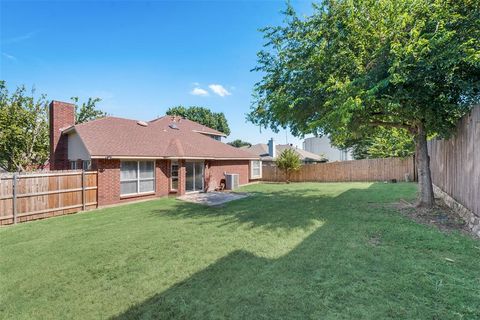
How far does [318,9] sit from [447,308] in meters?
9.13

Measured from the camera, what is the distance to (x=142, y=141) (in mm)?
13703

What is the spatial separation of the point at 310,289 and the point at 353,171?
1861 cm

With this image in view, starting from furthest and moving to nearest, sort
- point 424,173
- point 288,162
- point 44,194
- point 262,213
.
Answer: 1. point 288,162
2. point 44,194
3. point 262,213
4. point 424,173

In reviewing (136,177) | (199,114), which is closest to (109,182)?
(136,177)

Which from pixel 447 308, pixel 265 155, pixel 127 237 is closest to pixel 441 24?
pixel 447 308

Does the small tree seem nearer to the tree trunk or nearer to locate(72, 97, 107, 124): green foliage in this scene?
the tree trunk

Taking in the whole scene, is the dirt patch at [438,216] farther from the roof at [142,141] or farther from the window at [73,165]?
the window at [73,165]

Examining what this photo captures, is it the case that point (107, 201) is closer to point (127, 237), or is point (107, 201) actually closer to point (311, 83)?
point (127, 237)

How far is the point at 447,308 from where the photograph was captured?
2.82 meters

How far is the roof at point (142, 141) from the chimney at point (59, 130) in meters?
0.70

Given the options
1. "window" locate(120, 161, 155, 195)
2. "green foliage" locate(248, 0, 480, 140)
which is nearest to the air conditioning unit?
"window" locate(120, 161, 155, 195)

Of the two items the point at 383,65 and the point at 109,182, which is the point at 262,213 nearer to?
the point at 383,65

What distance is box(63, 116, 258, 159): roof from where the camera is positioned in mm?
11602

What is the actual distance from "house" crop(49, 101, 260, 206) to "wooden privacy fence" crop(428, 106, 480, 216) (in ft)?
38.1
